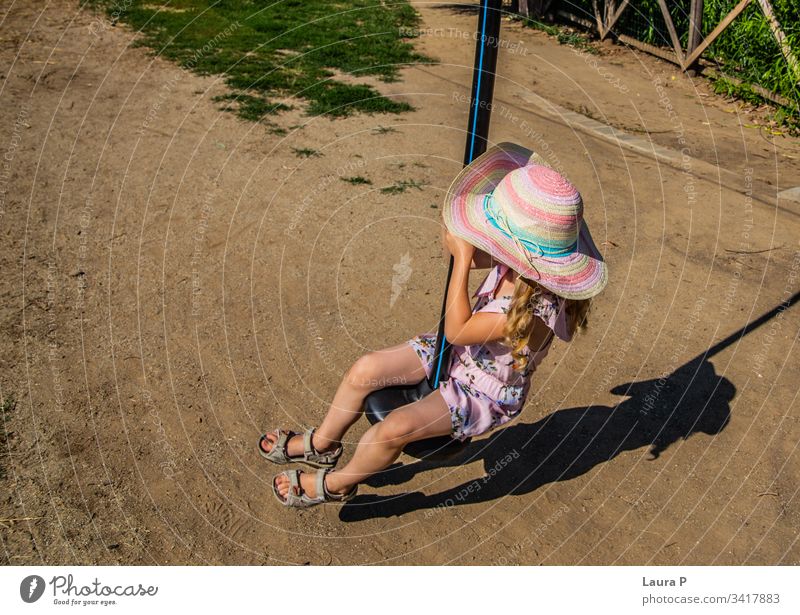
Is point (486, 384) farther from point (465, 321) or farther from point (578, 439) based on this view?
point (578, 439)

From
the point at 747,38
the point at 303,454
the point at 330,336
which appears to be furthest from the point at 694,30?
the point at 303,454

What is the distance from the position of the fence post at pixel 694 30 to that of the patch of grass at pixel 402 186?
4.05 m

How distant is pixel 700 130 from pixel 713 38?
132 cm

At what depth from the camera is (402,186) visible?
5.54m

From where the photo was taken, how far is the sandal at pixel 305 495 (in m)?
3.00

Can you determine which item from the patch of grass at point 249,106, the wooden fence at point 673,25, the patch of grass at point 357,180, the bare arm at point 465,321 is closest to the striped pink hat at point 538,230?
the bare arm at point 465,321

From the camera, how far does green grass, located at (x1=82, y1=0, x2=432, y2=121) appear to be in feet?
22.4

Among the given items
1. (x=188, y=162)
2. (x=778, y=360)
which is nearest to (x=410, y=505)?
(x=778, y=360)

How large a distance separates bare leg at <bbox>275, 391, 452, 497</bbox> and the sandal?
0.12 ft

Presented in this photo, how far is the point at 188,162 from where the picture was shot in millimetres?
5621

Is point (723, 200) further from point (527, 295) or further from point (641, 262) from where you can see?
point (527, 295)

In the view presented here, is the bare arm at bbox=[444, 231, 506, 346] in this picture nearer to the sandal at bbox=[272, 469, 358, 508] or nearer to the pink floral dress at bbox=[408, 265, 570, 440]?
the pink floral dress at bbox=[408, 265, 570, 440]

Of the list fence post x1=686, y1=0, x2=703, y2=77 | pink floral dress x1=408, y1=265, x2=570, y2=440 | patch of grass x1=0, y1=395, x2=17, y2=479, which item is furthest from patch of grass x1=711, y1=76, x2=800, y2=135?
patch of grass x1=0, y1=395, x2=17, y2=479

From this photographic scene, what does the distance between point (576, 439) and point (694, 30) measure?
5968 millimetres
